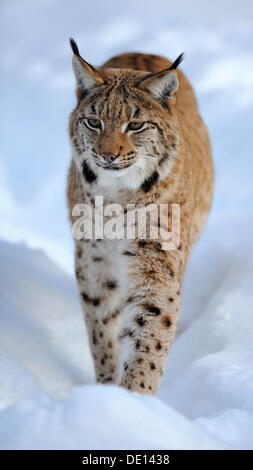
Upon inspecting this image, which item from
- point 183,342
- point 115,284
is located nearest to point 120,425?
point 115,284

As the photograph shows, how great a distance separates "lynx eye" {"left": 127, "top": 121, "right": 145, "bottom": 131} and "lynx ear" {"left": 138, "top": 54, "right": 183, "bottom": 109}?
0.25 metres

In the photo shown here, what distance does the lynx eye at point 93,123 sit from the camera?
Answer: 362 centimetres

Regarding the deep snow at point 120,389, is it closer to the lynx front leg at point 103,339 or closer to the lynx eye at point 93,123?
the lynx front leg at point 103,339

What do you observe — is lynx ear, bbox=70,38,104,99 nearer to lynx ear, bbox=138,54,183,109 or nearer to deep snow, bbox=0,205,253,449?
lynx ear, bbox=138,54,183,109

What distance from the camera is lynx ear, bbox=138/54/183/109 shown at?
3.66 meters

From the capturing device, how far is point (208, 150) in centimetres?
537

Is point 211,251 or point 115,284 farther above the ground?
point 211,251

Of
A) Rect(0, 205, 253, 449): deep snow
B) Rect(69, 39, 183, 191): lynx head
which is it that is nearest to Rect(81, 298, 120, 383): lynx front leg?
Rect(0, 205, 253, 449): deep snow

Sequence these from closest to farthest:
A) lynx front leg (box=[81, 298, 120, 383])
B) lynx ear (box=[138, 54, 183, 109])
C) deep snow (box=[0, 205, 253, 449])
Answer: deep snow (box=[0, 205, 253, 449]), lynx ear (box=[138, 54, 183, 109]), lynx front leg (box=[81, 298, 120, 383])

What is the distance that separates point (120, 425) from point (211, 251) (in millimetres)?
4172

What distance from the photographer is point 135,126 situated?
356 centimetres

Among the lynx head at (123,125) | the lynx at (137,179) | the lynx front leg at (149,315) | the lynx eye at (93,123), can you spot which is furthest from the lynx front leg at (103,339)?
the lynx eye at (93,123)

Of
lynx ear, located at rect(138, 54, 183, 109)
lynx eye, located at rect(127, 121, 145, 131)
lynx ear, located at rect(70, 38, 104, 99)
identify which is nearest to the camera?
lynx eye, located at rect(127, 121, 145, 131)
